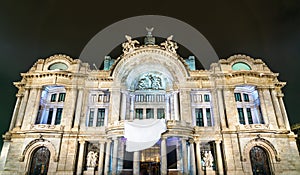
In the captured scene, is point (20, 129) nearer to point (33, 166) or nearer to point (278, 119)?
point (33, 166)

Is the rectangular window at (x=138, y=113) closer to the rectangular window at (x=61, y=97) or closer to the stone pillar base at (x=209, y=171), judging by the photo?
the rectangular window at (x=61, y=97)

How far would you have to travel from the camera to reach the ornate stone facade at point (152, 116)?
2398 cm

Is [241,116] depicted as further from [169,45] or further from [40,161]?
[40,161]

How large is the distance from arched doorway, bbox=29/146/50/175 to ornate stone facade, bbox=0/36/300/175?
123mm

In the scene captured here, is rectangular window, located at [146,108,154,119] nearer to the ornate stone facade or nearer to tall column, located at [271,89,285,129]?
the ornate stone facade

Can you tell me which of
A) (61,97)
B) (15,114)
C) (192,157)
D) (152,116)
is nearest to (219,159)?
(192,157)

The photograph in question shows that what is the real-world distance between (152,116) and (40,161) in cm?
1662

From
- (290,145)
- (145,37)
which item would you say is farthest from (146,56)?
(290,145)

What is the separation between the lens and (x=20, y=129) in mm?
25516

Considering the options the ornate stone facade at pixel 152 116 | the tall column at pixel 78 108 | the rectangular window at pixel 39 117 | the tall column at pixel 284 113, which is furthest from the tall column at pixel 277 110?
the rectangular window at pixel 39 117

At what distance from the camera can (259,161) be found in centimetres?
2448

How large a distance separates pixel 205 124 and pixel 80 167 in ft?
59.1

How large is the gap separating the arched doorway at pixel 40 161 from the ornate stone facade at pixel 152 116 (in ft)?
0.40

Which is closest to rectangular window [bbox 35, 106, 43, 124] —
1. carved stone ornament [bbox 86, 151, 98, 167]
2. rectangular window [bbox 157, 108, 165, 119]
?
carved stone ornament [bbox 86, 151, 98, 167]
